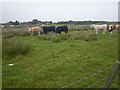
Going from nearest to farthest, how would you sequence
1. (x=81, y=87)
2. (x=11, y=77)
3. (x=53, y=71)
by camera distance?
(x=81, y=87), (x=11, y=77), (x=53, y=71)

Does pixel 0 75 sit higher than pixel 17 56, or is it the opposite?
pixel 17 56

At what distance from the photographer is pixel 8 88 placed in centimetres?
284

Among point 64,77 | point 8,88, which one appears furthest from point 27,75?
point 64,77

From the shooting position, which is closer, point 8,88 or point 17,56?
point 8,88

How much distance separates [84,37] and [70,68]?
6.65 metres

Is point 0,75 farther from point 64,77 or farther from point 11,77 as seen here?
point 64,77

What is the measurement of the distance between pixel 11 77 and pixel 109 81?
10.3ft

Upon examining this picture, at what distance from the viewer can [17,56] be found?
5.16 metres

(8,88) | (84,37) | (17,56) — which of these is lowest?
(8,88)

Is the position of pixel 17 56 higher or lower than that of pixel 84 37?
lower

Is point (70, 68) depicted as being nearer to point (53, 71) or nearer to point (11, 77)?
point (53, 71)

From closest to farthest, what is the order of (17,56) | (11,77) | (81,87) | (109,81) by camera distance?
1. (109,81)
2. (81,87)
3. (11,77)
4. (17,56)

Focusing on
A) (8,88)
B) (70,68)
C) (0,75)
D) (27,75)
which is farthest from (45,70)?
(0,75)

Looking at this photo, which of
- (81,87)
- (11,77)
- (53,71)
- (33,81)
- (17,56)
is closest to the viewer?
(81,87)
